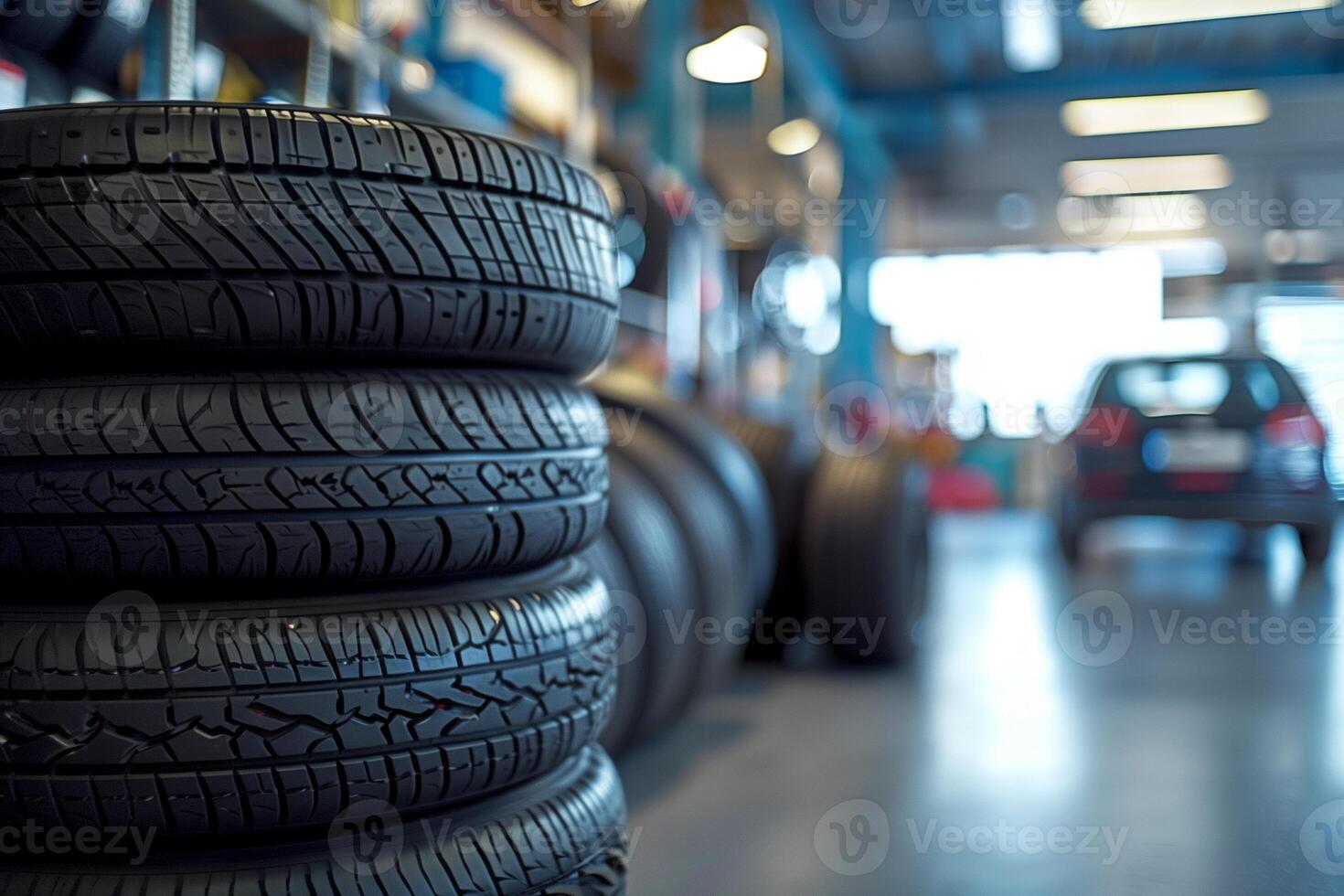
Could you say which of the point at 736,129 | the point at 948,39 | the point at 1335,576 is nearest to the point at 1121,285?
the point at 736,129

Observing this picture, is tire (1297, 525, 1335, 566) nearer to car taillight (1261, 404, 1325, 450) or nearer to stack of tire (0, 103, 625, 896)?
car taillight (1261, 404, 1325, 450)

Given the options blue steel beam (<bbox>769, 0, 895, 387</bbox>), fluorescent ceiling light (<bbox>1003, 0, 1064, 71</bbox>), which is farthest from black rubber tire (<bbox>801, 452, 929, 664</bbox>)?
blue steel beam (<bbox>769, 0, 895, 387</bbox>)

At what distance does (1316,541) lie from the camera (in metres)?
4.88

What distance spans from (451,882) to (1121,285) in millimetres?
13096

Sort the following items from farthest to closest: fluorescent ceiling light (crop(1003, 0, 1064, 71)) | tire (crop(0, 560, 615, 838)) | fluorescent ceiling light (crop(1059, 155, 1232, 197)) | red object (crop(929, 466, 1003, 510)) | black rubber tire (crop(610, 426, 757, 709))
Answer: fluorescent ceiling light (crop(1059, 155, 1232, 197)) → red object (crop(929, 466, 1003, 510)) → fluorescent ceiling light (crop(1003, 0, 1064, 71)) → black rubber tire (crop(610, 426, 757, 709)) → tire (crop(0, 560, 615, 838))

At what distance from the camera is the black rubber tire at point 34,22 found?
1575 mm

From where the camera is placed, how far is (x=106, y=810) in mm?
808

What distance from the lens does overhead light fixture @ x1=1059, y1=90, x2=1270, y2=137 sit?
31.4ft

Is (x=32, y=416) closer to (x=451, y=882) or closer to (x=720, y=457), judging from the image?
(x=451, y=882)

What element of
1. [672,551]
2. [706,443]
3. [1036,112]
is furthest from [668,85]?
[1036,112]
